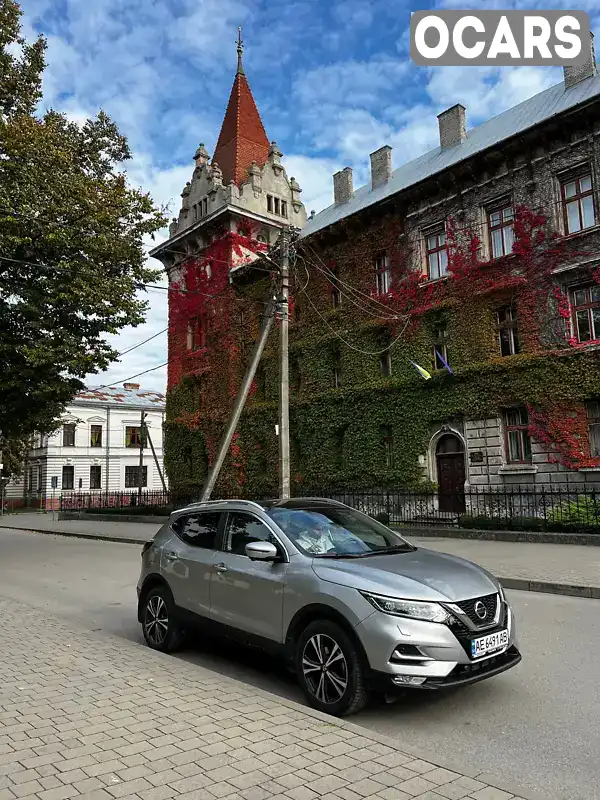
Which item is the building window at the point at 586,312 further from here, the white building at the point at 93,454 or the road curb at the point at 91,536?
the white building at the point at 93,454

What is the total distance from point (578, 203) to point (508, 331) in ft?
15.9

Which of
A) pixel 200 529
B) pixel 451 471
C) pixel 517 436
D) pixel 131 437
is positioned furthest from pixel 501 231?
pixel 131 437

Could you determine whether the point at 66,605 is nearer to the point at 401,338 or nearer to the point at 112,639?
the point at 112,639

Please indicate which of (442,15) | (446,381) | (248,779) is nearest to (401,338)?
(446,381)

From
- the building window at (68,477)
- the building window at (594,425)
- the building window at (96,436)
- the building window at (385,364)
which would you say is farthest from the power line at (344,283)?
the building window at (68,477)

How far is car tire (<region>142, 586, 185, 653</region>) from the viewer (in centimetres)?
656

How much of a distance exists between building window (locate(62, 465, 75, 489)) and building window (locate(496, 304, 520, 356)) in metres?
46.2

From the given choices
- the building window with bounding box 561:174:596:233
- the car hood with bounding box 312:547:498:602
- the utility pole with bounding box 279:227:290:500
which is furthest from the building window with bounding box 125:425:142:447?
the car hood with bounding box 312:547:498:602

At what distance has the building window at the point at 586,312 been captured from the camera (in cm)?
2030

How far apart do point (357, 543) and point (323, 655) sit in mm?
1162

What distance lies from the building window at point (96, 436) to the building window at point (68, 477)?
3.09 meters

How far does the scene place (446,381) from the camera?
23828mm

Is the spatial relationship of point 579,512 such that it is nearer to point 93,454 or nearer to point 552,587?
point 552,587

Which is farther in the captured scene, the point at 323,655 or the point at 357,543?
the point at 357,543
